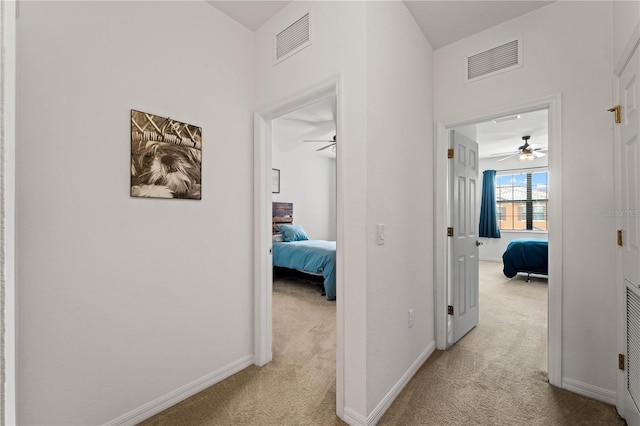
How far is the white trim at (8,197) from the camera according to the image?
0.41 m

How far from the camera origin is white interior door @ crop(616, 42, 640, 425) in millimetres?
1458

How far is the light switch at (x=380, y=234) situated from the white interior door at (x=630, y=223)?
4.06 feet

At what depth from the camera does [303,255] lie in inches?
174

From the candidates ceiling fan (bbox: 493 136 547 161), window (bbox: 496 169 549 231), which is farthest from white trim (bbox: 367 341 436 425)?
window (bbox: 496 169 549 231)

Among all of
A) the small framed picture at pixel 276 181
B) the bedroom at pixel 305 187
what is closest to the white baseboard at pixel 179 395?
the bedroom at pixel 305 187

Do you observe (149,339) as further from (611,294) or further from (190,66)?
(611,294)

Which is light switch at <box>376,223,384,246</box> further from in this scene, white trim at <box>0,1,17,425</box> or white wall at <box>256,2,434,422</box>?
white trim at <box>0,1,17,425</box>

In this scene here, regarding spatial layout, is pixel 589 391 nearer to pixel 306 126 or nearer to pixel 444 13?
pixel 444 13

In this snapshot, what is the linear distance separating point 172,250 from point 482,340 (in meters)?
2.80

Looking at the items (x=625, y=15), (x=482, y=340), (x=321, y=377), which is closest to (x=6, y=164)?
(x=321, y=377)

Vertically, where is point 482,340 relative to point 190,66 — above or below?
below

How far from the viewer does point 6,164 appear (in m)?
0.42

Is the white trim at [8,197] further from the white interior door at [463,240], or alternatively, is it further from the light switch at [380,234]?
the white interior door at [463,240]

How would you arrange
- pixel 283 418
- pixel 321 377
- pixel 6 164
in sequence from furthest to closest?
pixel 321 377 < pixel 283 418 < pixel 6 164
